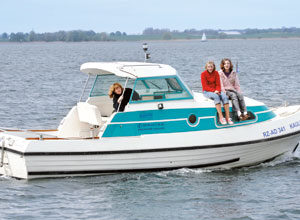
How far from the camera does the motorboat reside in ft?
43.9

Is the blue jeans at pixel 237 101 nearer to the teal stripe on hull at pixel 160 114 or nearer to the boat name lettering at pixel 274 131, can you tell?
the teal stripe on hull at pixel 160 114

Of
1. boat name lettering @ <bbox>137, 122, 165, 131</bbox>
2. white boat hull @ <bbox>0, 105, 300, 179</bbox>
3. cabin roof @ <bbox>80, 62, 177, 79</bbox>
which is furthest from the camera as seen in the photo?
cabin roof @ <bbox>80, 62, 177, 79</bbox>

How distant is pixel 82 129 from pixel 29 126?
26.9 feet

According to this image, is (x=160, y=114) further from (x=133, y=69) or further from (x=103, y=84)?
(x=103, y=84)

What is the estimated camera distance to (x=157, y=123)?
Result: 45.3ft

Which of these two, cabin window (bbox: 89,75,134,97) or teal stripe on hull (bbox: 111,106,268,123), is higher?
cabin window (bbox: 89,75,134,97)

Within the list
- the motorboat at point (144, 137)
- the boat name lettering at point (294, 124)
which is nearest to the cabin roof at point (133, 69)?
the motorboat at point (144, 137)

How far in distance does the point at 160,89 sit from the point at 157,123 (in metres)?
0.80

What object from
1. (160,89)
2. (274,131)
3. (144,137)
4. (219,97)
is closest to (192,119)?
(219,97)

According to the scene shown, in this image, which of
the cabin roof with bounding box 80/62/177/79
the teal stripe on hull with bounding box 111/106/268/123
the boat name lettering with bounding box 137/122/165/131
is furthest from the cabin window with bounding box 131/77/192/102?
the boat name lettering with bounding box 137/122/165/131

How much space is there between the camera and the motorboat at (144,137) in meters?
13.4

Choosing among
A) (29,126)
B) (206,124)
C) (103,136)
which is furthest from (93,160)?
(29,126)

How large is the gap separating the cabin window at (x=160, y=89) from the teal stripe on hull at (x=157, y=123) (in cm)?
35

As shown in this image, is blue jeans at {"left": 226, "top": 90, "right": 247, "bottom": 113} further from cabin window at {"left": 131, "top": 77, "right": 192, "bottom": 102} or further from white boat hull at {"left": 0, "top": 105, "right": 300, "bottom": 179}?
cabin window at {"left": 131, "top": 77, "right": 192, "bottom": 102}
